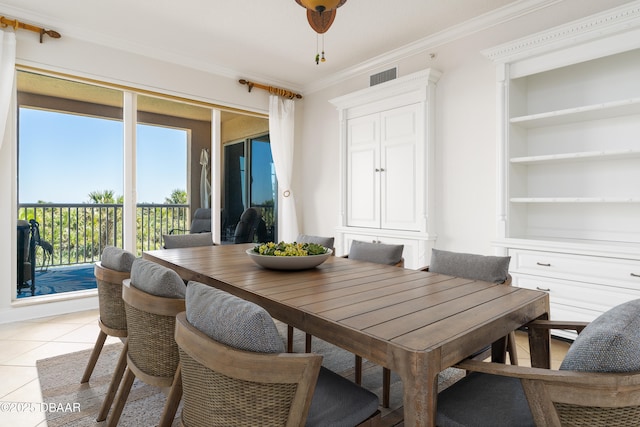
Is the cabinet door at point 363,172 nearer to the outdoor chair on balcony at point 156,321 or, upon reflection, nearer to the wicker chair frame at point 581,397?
the outdoor chair on balcony at point 156,321

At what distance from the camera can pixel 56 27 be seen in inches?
136

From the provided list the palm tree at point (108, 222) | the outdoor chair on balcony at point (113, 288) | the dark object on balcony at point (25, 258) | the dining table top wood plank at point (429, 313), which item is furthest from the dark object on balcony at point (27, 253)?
the dining table top wood plank at point (429, 313)

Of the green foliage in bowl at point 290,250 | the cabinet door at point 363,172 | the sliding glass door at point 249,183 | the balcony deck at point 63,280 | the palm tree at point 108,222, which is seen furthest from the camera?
the sliding glass door at point 249,183

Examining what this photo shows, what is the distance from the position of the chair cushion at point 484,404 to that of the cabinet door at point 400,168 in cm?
253

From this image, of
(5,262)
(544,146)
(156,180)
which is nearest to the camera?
(544,146)

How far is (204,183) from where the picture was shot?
469 centimetres

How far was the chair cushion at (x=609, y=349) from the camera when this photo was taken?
89cm

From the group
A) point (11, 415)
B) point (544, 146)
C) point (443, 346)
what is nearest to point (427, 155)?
point (544, 146)

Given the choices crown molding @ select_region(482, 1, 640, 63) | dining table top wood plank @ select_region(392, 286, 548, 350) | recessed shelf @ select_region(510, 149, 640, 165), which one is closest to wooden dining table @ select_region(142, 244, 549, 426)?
dining table top wood plank @ select_region(392, 286, 548, 350)

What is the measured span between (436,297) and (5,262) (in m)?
3.81

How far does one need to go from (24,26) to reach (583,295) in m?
5.01

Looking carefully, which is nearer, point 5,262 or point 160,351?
point 160,351

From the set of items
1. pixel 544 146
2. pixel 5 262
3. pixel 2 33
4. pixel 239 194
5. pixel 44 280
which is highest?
pixel 2 33

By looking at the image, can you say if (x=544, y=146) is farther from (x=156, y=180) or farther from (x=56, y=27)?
(x=56, y=27)
